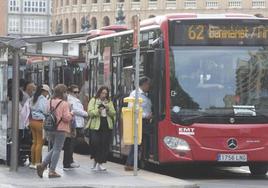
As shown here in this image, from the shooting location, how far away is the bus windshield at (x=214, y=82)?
46.6ft

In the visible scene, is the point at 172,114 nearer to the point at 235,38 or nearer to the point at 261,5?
the point at 235,38

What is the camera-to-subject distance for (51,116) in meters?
13.6

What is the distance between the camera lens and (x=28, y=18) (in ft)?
470

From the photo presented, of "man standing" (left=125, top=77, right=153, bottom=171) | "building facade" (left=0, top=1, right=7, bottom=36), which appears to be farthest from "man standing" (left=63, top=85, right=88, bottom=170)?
"building facade" (left=0, top=1, right=7, bottom=36)

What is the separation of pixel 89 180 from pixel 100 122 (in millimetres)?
1752

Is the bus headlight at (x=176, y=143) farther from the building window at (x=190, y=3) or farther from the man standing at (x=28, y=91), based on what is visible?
the building window at (x=190, y=3)

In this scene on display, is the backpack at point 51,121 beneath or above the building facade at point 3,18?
above

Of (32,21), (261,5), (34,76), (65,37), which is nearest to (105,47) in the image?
(65,37)

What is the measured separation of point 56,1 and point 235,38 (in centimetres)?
13517

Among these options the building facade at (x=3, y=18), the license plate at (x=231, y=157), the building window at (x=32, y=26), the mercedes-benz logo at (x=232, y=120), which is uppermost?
the mercedes-benz logo at (x=232, y=120)

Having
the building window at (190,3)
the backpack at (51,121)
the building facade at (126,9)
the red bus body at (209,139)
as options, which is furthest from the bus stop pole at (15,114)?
the building window at (190,3)

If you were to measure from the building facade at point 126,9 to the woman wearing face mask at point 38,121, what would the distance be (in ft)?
338

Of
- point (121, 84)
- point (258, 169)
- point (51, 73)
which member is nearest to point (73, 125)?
point (121, 84)

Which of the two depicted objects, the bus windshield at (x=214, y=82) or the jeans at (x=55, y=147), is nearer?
the jeans at (x=55, y=147)
